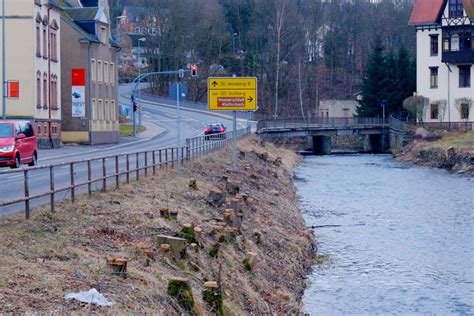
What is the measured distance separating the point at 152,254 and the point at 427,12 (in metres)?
72.5

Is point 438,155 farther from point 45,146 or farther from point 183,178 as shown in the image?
point 183,178

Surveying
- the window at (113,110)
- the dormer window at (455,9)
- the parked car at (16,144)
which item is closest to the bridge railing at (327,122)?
the dormer window at (455,9)

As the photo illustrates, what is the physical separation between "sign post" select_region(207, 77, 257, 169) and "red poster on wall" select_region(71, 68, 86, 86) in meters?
25.4

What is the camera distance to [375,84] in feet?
Answer: 297

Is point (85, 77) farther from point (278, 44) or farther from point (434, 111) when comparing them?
point (278, 44)

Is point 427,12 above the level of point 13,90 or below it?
above

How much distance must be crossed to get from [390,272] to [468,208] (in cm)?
1428

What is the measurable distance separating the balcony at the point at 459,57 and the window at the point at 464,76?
3.06ft

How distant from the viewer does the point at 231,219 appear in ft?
67.8

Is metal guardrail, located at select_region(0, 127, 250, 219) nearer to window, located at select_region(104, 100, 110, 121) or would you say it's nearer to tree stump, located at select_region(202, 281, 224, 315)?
tree stump, located at select_region(202, 281, 224, 315)

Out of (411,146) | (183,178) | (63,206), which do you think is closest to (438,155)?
(411,146)

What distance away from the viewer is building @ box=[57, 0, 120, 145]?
6394cm

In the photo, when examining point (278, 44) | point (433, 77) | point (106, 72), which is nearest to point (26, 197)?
point (106, 72)

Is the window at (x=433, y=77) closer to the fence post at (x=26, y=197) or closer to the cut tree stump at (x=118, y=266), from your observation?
the fence post at (x=26, y=197)
